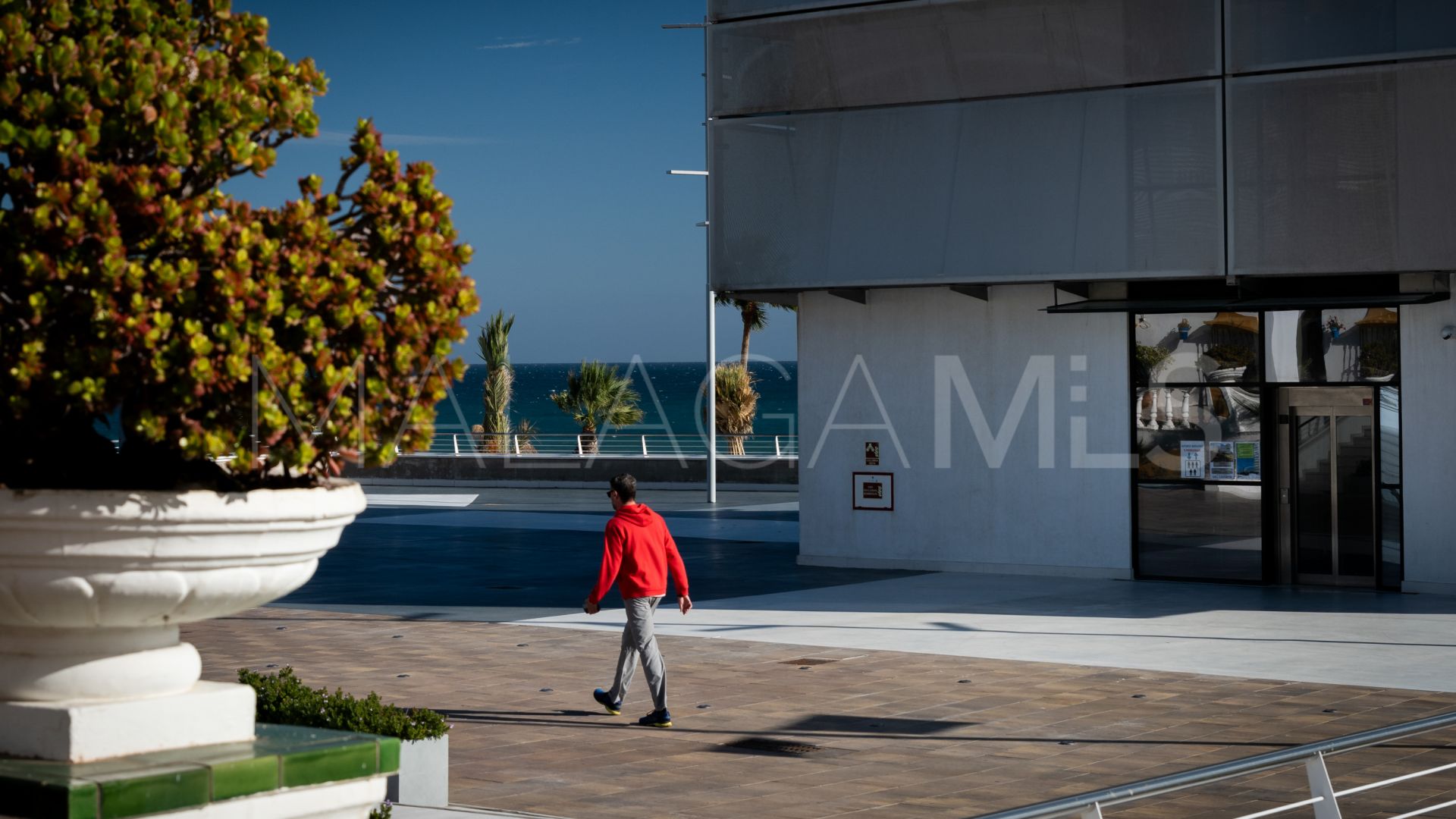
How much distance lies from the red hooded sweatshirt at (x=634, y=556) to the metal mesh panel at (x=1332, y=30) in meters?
11.3

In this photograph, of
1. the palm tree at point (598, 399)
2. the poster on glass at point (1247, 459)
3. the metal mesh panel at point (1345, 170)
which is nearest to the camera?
the metal mesh panel at point (1345, 170)

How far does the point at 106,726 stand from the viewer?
421cm

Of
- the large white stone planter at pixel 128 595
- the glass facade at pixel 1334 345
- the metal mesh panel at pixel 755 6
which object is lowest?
the large white stone planter at pixel 128 595

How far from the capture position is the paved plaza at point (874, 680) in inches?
378

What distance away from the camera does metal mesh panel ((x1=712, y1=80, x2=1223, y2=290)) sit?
20.0 m

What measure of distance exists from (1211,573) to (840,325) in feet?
19.6

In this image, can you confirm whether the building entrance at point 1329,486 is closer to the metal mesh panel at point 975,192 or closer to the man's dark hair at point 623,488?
the metal mesh panel at point 975,192

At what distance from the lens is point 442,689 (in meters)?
13.1

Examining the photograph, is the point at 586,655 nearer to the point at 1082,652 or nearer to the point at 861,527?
the point at 1082,652

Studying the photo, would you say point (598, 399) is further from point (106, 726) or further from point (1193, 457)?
point (106, 726)

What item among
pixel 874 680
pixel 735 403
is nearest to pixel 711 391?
pixel 735 403

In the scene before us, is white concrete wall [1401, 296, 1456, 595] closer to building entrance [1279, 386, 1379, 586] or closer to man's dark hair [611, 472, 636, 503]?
building entrance [1279, 386, 1379, 586]

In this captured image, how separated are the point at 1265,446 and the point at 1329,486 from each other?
0.89 metres

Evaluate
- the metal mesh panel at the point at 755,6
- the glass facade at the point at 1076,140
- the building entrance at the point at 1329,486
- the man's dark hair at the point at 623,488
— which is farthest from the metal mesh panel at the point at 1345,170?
the man's dark hair at the point at 623,488
